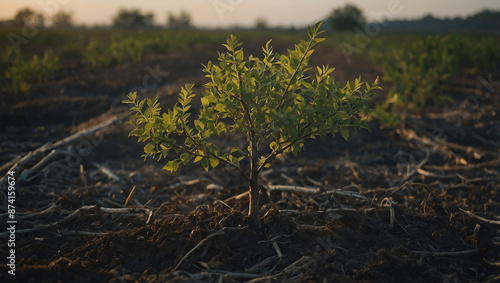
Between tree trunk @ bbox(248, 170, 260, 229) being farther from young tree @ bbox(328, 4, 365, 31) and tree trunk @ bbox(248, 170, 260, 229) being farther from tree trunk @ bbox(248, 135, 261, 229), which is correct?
young tree @ bbox(328, 4, 365, 31)

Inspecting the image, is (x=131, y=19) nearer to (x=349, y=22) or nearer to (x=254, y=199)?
(x=349, y=22)

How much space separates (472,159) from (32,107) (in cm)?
779

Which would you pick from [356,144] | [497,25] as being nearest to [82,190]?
[356,144]

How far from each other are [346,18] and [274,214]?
2662 inches

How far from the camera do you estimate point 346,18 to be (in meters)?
64.6

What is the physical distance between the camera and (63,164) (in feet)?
15.3

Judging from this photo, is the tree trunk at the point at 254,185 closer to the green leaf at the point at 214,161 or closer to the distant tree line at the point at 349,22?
the green leaf at the point at 214,161

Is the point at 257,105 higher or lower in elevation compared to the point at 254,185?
higher

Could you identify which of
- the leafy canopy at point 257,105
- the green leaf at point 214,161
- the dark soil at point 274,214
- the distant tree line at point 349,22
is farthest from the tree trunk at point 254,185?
the distant tree line at point 349,22

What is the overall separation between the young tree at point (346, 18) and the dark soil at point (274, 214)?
57.8m

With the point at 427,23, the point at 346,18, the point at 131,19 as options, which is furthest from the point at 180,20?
the point at 427,23

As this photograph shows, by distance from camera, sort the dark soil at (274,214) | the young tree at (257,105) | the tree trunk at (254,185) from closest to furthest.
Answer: the young tree at (257,105), the dark soil at (274,214), the tree trunk at (254,185)

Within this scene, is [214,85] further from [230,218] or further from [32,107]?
[32,107]

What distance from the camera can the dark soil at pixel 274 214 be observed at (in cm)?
252
